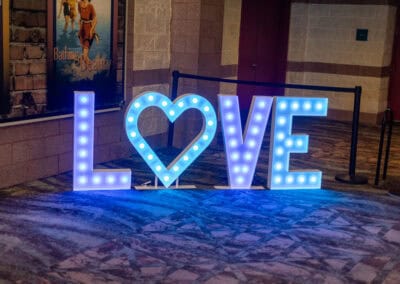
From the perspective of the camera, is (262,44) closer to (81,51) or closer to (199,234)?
(81,51)

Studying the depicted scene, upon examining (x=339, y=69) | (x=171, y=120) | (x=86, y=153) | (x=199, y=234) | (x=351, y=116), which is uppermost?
(x=339, y=69)

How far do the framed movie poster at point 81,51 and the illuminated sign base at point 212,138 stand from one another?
84 cm

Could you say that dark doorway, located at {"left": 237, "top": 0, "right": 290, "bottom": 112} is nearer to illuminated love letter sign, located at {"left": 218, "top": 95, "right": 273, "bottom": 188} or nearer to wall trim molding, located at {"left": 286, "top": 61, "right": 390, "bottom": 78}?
wall trim molding, located at {"left": 286, "top": 61, "right": 390, "bottom": 78}

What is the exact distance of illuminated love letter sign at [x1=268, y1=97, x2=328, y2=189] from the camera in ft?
21.6

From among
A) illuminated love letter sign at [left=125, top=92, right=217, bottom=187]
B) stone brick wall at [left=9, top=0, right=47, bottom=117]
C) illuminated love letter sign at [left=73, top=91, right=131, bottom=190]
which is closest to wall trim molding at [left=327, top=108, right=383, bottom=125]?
illuminated love letter sign at [left=125, top=92, right=217, bottom=187]

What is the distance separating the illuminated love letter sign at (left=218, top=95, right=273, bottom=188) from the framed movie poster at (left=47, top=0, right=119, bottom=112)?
1767mm

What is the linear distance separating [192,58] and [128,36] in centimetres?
111

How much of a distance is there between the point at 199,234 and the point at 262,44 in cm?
731

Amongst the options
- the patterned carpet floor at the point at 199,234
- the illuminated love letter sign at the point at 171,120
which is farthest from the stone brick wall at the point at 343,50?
the illuminated love letter sign at the point at 171,120

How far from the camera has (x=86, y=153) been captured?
6270 mm

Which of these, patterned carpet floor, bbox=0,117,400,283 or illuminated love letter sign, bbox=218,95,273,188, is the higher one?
illuminated love letter sign, bbox=218,95,273,188

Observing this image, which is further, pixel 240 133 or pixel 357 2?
pixel 357 2

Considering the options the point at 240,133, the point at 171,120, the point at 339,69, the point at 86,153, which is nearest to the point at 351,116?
the point at 339,69

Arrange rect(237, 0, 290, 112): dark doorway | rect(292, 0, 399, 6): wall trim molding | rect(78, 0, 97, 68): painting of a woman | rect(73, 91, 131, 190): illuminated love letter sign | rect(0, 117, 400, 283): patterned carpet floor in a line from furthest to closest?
rect(292, 0, 399, 6): wall trim molding, rect(237, 0, 290, 112): dark doorway, rect(78, 0, 97, 68): painting of a woman, rect(73, 91, 131, 190): illuminated love letter sign, rect(0, 117, 400, 283): patterned carpet floor
